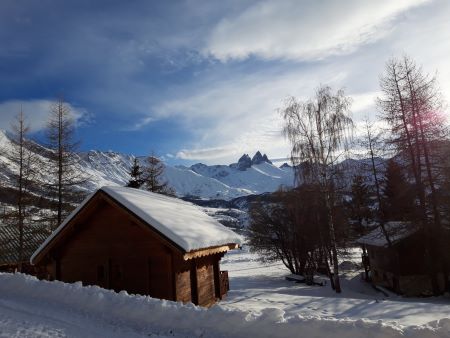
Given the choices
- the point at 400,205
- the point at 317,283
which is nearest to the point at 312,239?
the point at 317,283

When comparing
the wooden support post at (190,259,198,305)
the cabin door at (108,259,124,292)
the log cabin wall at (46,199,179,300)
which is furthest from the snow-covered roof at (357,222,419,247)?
the cabin door at (108,259,124,292)

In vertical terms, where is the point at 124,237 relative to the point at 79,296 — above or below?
above

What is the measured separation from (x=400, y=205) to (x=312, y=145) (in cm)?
586

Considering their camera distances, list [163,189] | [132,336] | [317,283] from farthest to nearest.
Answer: [163,189] < [317,283] < [132,336]

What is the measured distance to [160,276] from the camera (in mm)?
13250

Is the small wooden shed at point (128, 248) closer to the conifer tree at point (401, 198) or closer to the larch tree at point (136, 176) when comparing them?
the conifer tree at point (401, 198)

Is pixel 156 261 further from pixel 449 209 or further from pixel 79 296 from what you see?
pixel 449 209

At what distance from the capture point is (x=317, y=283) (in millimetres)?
28688

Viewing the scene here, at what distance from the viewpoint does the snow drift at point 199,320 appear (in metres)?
7.27

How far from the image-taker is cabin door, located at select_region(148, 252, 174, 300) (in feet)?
42.8

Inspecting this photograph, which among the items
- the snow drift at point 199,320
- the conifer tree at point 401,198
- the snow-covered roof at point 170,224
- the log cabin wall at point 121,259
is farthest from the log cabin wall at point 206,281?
the conifer tree at point 401,198

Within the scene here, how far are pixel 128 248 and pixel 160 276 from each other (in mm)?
1476

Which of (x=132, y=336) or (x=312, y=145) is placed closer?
(x=132, y=336)

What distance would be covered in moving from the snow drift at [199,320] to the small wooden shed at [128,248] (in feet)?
8.73
